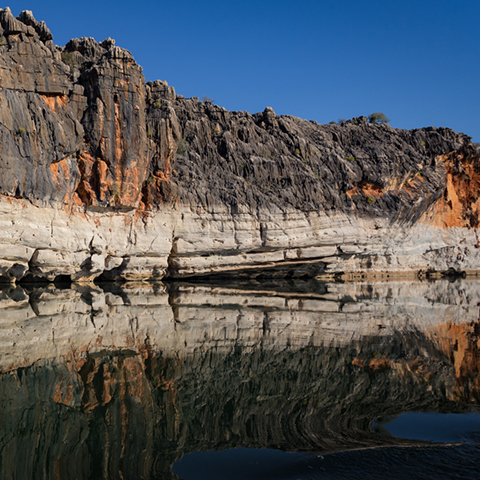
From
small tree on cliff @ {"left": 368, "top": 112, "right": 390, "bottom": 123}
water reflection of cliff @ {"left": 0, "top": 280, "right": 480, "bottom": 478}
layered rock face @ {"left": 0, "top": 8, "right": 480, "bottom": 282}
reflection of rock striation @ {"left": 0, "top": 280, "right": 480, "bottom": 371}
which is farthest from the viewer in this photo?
small tree on cliff @ {"left": 368, "top": 112, "right": 390, "bottom": 123}

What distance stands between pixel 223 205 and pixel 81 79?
10414mm

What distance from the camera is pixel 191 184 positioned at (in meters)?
26.1

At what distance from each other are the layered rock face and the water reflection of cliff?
888cm

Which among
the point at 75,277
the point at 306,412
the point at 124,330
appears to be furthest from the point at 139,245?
the point at 306,412

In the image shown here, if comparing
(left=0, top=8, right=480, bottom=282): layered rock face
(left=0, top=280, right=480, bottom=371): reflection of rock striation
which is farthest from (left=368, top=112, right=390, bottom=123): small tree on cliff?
(left=0, top=280, right=480, bottom=371): reflection of rock striation

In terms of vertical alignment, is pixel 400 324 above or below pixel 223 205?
below

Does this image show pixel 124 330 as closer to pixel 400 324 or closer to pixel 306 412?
pixel 306 412

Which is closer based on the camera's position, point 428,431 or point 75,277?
point 428,431

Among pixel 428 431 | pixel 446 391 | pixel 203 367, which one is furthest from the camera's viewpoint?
pixel 203 367

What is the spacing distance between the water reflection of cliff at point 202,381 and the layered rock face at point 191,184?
8.88m

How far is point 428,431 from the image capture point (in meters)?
4.79

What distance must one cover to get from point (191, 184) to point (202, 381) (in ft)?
66.7

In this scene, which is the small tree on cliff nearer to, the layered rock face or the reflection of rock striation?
the layered rock face

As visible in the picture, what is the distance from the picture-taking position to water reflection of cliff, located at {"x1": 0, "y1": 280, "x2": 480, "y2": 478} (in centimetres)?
451
